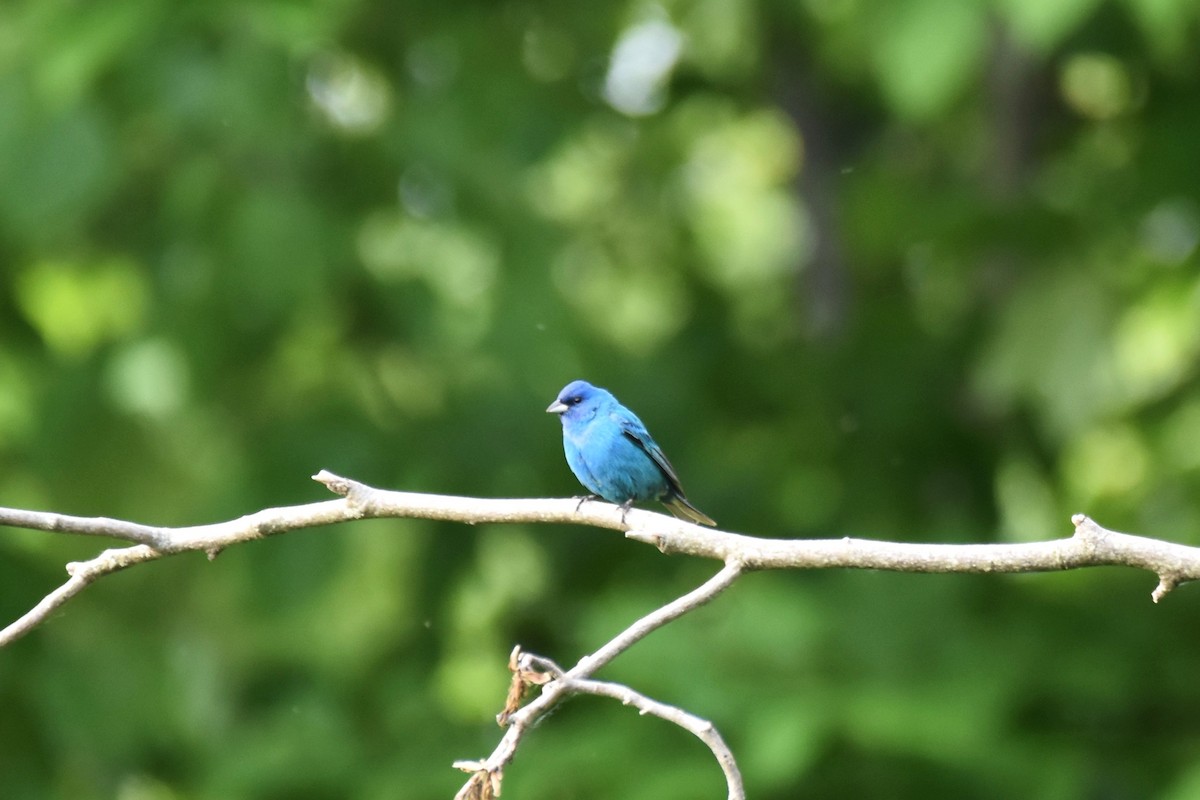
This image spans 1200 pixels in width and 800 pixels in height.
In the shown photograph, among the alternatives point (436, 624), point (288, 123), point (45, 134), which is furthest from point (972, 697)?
point (45, 134)

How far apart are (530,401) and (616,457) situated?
987 mm

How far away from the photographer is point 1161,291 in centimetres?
660

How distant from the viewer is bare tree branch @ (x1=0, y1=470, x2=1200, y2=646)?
3199 millimetres

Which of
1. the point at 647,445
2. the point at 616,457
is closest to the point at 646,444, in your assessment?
the point at 647,445

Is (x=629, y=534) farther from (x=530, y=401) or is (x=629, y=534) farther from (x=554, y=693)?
(x=530, y=401)

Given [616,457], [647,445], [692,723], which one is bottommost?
[692,723]

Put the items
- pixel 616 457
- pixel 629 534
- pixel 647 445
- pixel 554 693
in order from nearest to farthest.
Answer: pixel 554 693 → pixel 629 534 → pixel 616 457 → pixel 647 445

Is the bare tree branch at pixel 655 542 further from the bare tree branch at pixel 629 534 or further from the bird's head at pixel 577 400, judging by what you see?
the bird's head at pixel 577 400

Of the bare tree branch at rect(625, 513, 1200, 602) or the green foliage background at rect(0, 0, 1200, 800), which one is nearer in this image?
the bare tree branch at rect(625, 513, 1200, 602)

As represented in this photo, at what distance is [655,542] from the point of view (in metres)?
3.50

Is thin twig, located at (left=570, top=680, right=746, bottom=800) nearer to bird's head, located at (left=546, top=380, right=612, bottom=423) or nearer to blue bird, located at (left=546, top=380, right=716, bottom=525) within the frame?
blue bird, located at (left=546, top=380, right=716, bottom=525)

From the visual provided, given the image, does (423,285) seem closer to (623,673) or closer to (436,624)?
(436,624)

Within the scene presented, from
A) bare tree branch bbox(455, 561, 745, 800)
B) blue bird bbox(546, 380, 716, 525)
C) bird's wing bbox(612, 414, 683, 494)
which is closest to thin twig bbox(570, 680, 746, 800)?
bare tree branch bbox(455, 561, 745, 800)

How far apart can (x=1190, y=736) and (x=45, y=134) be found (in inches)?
193
